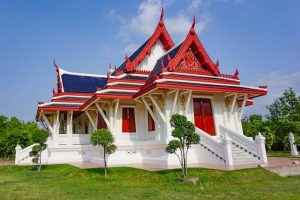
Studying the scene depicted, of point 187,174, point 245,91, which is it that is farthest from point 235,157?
point 245,91

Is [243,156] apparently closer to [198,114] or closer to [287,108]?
[198,114]

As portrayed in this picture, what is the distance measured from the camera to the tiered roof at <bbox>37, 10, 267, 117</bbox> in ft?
37.7

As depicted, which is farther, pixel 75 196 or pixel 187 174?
pixel 187 174

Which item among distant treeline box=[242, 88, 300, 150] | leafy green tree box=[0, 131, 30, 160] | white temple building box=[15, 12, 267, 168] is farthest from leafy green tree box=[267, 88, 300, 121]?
leafy green tree box=[0, 131, 30, 160]

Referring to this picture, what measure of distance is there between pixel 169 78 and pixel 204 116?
2603mm

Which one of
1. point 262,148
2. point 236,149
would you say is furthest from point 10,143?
point 262,148

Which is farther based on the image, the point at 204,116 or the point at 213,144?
the point at 204,116

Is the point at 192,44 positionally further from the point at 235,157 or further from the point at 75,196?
the point at 75,196

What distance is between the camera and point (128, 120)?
1380cm

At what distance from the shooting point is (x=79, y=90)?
1856 centimetres

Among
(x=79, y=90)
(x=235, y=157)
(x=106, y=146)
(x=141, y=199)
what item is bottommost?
(x=141, y=199)

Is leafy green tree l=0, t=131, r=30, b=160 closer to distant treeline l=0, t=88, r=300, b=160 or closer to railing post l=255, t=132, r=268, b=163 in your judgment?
distant treeline l=0, t=88, r=300, b=160

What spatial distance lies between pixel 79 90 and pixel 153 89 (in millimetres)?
9350

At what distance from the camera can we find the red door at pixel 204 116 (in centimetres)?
1230
